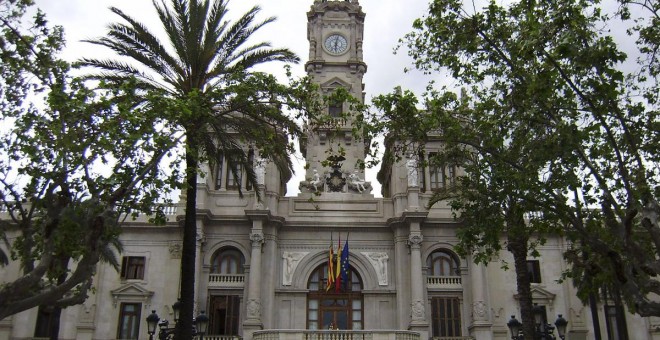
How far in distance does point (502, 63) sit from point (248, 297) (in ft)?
65.6

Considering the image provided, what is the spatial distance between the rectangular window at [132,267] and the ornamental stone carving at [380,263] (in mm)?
11463

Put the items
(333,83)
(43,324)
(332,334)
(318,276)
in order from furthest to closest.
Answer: (333,83), (318,276), (43,324), (332,334)

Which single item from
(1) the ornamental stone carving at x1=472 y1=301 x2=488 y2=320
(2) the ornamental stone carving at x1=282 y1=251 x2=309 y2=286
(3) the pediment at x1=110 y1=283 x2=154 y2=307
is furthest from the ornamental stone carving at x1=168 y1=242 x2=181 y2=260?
(1) the ornamental stone carving at x1=472 y1=301 x2=488 y2=320

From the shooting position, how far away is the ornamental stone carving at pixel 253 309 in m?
32.5

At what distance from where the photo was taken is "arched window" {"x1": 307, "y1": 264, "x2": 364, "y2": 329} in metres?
34.0

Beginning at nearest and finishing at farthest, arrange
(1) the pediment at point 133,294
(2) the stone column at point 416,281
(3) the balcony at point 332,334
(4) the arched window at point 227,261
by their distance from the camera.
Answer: (3) the balcony at point 332,334
(2) the stone column at point 416,281
(1) the pediment at point 133,294
(4) the arched window at point 227,261

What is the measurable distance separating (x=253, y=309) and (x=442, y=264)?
9978mm

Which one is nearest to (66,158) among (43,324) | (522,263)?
(522,263)

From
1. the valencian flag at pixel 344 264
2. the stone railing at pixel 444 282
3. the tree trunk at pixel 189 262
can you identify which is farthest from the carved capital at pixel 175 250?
the tree trunk at pixel 189 262

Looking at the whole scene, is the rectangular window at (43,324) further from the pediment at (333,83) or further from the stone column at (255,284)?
the pediment at (333,83)

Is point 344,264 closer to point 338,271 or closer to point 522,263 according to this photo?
point 338,271

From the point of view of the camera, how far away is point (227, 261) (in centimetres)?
3500

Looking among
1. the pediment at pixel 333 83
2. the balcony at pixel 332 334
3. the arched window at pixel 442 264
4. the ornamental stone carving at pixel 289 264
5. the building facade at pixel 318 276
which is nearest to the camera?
the balcony at pixel 332 334

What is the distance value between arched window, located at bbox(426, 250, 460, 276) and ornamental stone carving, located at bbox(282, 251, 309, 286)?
6.53 meters
